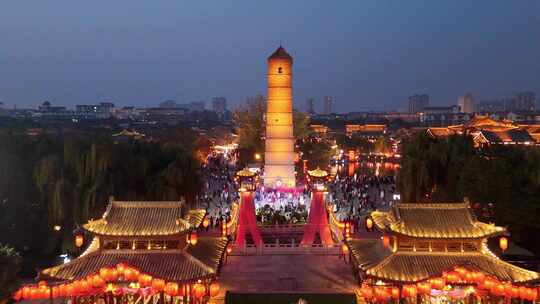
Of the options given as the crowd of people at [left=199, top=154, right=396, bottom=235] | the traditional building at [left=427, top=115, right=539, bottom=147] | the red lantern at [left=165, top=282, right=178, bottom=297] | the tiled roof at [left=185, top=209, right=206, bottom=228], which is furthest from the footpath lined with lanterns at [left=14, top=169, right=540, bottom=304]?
the traditional building at [left=427, top=115, right=539, bottom=147]

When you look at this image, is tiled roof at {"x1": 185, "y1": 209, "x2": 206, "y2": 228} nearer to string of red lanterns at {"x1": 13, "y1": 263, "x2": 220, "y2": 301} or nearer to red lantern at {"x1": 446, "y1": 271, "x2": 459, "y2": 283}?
string of red lanterns at {"x1": 13, "y1": 263, "x2": 220, "y2": 301}

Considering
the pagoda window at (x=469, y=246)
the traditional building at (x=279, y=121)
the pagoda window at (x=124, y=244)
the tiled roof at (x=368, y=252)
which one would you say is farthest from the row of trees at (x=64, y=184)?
the pagoda window at (x=469, y=246)

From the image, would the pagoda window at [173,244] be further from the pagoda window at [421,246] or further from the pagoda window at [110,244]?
the pagoda window at [421,246]

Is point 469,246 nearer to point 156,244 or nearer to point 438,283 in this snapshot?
point 438,283

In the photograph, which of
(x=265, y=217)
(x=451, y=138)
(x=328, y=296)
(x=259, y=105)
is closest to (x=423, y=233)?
(x=328, y=296)

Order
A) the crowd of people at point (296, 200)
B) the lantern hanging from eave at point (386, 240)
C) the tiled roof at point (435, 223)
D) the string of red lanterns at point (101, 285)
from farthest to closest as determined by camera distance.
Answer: the crowd of people at point (296, 200)
the lantern hanging from eave at point (386, 240)
the tiled roof at point (435, 223)
the string of red lanterns at point (101, 285)
